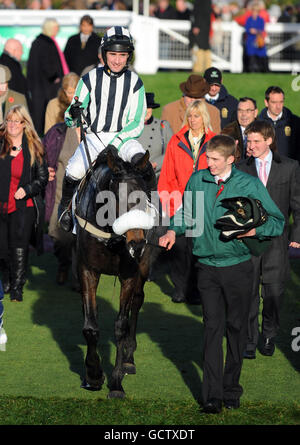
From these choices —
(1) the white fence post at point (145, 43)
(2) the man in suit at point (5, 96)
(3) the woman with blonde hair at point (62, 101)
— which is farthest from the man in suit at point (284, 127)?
(1) the white fence post at point (145, 43)

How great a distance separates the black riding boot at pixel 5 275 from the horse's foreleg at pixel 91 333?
3600 millimetres

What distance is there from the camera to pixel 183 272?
11.8 m

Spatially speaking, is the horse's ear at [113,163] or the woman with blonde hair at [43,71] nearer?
the horse's ear at [113,163]

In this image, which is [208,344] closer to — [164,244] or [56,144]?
[164,244]

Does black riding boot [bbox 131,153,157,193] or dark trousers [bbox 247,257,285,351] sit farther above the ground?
black riding boot [bbox 131,153,157,193]

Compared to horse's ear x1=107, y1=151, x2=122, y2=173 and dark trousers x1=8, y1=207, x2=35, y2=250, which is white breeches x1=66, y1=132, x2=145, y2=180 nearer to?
horse's ear x1=107, y1=151, x2=122, y2=173

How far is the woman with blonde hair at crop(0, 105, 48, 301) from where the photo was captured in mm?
11531

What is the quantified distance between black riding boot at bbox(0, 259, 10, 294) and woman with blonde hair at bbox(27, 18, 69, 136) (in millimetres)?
4755

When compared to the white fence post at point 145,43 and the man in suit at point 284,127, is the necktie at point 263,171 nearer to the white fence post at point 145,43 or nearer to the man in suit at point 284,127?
the man in suit at point 284,127

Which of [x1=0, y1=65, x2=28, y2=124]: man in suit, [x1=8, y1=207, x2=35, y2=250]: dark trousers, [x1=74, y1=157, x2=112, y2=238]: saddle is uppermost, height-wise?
[x1=0, y1=65, x2=28, y2=124]: man in suit

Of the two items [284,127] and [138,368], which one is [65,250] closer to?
[284,127]

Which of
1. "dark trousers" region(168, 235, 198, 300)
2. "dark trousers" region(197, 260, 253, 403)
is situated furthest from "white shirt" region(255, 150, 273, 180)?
"dark trousers" region(168, 235, 198, 300)

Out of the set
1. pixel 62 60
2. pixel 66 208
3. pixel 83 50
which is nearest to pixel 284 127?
pixel 66 208

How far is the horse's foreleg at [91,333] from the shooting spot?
832 centimetres
